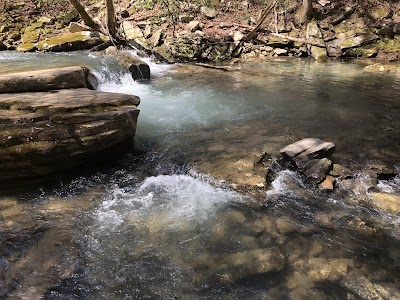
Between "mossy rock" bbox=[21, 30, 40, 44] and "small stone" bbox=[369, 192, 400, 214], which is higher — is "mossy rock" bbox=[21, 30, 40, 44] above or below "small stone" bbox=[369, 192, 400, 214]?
above

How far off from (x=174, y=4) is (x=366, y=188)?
647 inches

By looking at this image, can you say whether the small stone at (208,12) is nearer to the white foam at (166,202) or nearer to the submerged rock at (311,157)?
the submerged rock at (311,157)

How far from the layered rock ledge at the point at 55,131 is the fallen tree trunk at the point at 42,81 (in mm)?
267

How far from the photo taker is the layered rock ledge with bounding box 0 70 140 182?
4.68 meters

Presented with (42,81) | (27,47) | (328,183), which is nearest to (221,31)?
(27,47)

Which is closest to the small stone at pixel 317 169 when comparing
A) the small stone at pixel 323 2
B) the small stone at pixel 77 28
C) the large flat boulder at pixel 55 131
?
the large flat boulder at pixel 55 131

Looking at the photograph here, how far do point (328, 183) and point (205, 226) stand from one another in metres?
2.22

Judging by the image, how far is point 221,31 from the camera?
1677 centimetres

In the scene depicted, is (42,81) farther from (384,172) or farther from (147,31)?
(147,31)

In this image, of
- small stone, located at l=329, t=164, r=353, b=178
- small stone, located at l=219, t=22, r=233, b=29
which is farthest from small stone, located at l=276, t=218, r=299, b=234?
small stone, located at l=219, t=22, r=233, b=29

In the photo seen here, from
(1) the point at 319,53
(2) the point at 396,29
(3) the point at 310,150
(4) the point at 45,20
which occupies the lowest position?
(3) the point at 310,150

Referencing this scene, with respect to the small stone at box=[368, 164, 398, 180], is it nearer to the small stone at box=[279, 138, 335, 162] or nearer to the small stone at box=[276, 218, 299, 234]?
the small stone at box=[279, 138, 335, 162]

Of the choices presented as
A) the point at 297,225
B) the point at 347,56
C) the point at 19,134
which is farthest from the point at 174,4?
the point at 297,225

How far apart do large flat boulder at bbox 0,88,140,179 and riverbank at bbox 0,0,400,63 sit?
32.1 feet
